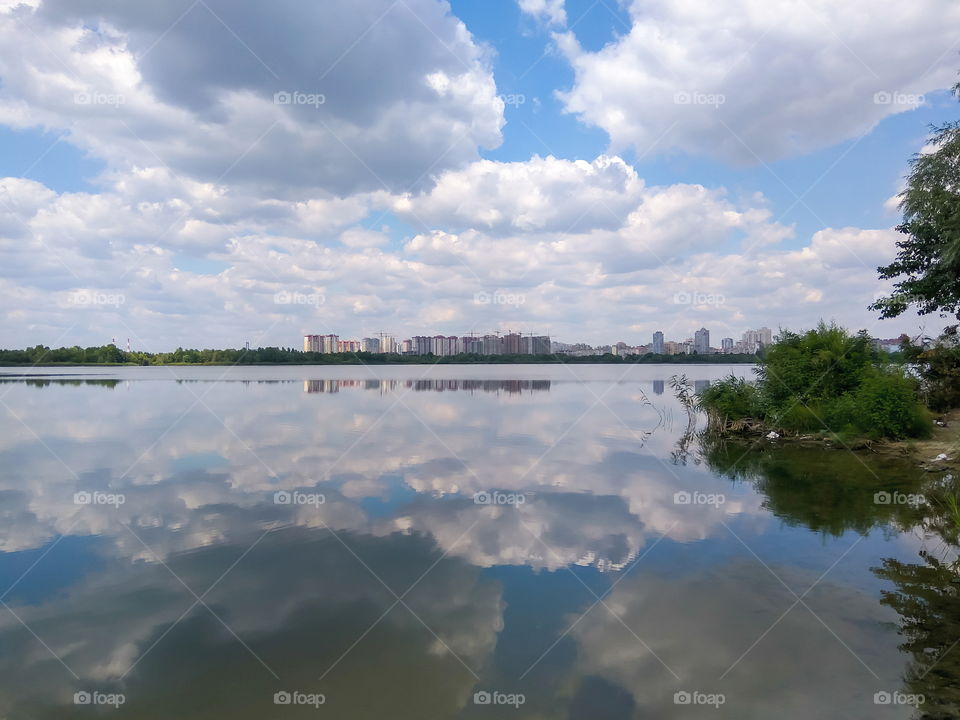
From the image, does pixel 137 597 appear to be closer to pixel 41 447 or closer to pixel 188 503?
pixel 188 503

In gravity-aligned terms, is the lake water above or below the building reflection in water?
below

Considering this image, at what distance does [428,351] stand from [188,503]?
121 m

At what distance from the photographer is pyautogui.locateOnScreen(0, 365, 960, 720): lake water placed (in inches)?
201

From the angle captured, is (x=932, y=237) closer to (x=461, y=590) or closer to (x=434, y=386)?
(x=461, y=590)

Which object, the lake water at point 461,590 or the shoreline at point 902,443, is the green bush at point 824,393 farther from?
the lake water at point 461,590

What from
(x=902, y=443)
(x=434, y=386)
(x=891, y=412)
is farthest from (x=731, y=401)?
(x=434, y=386)

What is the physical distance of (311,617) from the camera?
6492 millimetres

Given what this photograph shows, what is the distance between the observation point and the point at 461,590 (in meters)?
7.27

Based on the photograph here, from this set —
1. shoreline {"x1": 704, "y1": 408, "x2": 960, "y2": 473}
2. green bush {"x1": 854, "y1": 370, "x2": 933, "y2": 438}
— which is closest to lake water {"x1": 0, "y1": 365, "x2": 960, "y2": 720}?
shoreline {"x1": 704, "y1": 408, "x2": 960, "y2": 473}

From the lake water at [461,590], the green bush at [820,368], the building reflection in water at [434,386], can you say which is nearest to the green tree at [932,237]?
the green bush at [820,368]

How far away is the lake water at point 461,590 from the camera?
5.12 meters

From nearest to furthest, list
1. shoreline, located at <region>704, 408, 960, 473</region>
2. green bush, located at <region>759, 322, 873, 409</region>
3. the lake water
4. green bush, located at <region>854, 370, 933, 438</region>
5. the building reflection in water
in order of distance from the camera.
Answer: the lake water, shoreline, located at <region>704, 408, 960, 473</region>, green bush, located at <region>854, 370, 933, 438</region>, green bush, located at <region>759, 322, 873, 409</region>, the building reflection in water

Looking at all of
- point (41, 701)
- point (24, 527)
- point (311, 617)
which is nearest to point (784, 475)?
point (311, 617)

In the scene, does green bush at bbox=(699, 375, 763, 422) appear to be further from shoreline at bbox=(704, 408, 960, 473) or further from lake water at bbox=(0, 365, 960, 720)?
lake water at bbox=(0, 365, 960, 720)
